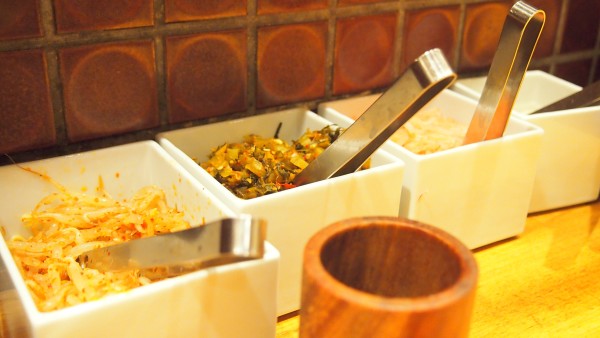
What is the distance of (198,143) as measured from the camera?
0.81 metres

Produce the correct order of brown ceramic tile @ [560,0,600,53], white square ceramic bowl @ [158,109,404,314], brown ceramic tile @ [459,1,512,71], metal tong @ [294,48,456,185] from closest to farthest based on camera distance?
metal tong @ [294,48,456,185], white square ceramic bowl @ [158,109,404,314], brown ceramic tile @ [459,1,512,71], brown ceramic tile @ [560,0,600,53]

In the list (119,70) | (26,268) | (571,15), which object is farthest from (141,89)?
(571,15)

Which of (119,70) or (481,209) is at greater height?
(119,70)

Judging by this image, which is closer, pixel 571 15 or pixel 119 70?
pixel 119 70

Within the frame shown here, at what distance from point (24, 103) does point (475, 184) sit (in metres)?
0.50

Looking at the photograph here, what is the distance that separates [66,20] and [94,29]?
0.10 ft

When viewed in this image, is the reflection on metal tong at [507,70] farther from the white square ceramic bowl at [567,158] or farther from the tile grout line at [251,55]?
the tile grout line at [251,55]

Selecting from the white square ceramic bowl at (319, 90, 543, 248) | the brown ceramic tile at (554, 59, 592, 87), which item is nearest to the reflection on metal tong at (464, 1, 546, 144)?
the white square ceramic bowl at (319, 90, 543, 248)

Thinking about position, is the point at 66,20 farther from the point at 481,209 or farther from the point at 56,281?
the point at 481,209

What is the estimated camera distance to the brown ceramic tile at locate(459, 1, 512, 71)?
1015 mm

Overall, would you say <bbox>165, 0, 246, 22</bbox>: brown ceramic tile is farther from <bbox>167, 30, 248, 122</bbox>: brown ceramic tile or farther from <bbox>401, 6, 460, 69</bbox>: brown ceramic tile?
<bbox>401, 6, 460, 69</bbox>: brown ceramic tile

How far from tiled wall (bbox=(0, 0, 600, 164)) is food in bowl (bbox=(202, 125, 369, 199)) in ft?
0.24

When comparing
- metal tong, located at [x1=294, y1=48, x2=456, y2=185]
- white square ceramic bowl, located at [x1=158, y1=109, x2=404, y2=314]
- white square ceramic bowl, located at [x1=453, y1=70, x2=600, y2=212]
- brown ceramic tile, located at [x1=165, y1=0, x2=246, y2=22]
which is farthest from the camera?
white square ceramic bowl, located at [x1=453, y1=70, x2=600, y2=212]

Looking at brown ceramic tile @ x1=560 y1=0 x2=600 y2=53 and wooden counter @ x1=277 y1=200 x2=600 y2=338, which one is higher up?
brown ceramic tile @ x1=560 y1=0 x2=600 y2=53
